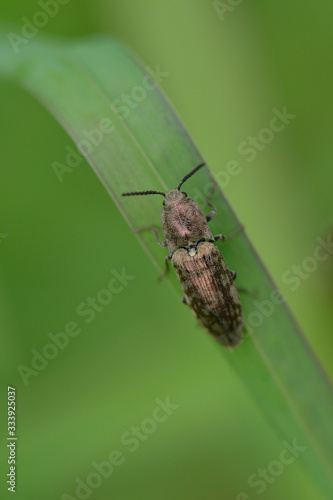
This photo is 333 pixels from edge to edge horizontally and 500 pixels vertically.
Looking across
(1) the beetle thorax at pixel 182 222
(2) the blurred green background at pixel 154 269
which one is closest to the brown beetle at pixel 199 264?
(1) the beetle thorax at pixel 182 222

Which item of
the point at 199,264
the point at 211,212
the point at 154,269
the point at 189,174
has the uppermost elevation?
the point at 189,174

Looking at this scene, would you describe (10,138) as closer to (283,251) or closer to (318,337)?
(283,251)

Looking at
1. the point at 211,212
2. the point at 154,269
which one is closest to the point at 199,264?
the point at 211,212

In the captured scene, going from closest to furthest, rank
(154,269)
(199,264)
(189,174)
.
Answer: (189,174) → (199,264) → (154,269)

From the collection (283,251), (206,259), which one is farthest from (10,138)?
(283,251)

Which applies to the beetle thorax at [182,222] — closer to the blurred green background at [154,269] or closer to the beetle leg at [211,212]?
the beetle leg at [211,212]

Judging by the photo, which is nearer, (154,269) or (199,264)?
(199,264)

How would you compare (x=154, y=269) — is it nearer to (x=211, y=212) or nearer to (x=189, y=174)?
(x=211, y=212)
